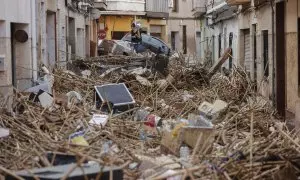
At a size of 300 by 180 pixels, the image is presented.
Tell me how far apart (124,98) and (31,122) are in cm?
287

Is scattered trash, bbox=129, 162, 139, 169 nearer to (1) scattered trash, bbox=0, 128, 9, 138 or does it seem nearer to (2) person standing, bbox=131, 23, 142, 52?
(1) scattered trash, bbox=0, 128, 9, 138

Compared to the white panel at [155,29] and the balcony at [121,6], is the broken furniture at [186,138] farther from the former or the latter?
the white panel at [155,29]

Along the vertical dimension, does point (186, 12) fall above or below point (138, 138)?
above

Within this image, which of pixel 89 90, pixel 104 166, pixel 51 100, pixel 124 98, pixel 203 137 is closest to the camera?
pixel 104 166

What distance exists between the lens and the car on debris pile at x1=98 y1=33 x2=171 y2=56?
26172mm

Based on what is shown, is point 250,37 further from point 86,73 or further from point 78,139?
point 78,139

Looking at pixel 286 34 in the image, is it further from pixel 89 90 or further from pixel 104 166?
pixel 104 166

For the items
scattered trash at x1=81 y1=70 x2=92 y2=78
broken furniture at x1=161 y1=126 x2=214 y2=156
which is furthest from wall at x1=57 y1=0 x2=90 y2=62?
broken furniture at x1=161 y1=126 x2=214 y2=156

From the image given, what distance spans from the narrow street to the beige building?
19603 millimetres

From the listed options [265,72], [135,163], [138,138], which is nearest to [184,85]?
[265,72]

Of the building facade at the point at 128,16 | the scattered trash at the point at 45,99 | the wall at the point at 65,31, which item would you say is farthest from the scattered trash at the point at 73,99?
the building facade at the point at 128,16

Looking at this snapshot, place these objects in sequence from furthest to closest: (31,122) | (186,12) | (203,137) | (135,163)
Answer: (186,12) < (31,122) < (203,137) < (135,163)

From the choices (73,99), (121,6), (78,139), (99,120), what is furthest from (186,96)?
(121,6)

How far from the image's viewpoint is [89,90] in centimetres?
1409
